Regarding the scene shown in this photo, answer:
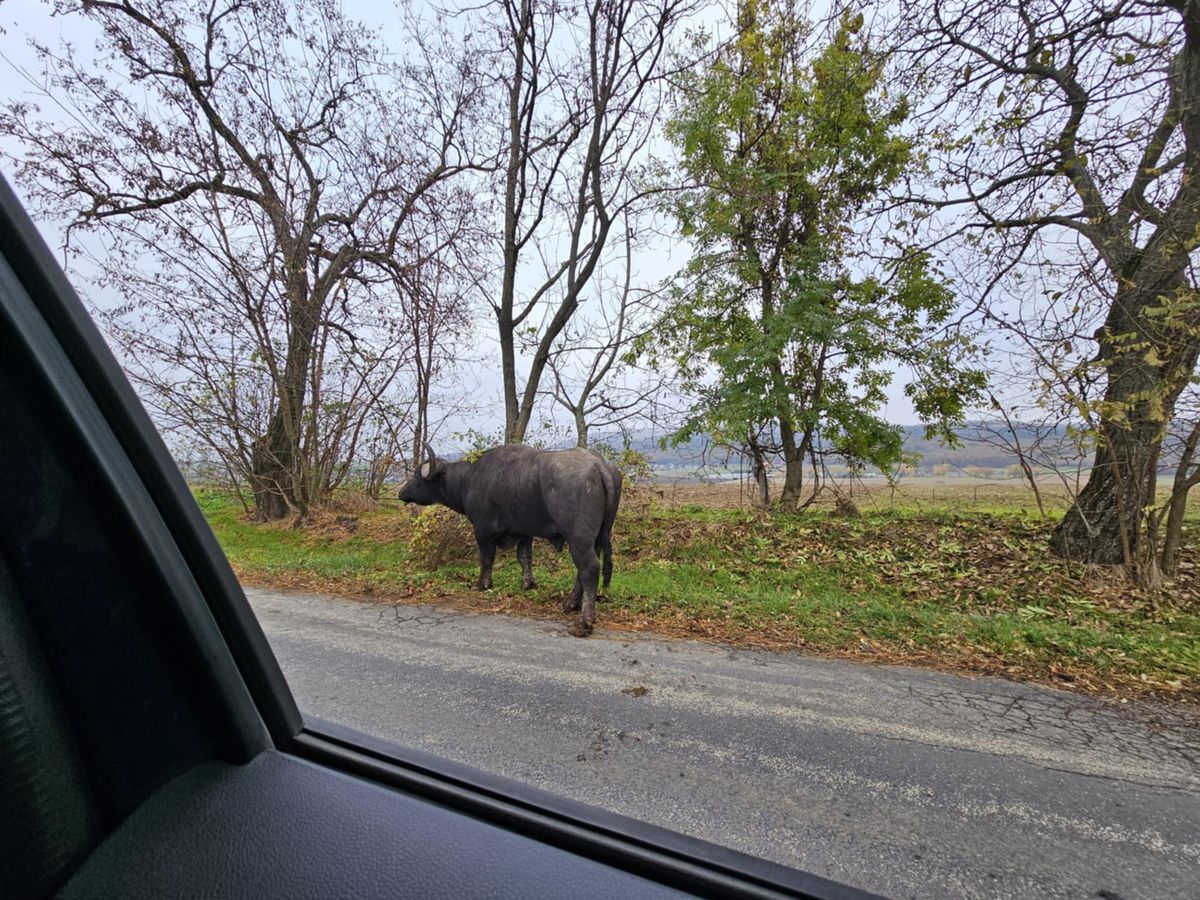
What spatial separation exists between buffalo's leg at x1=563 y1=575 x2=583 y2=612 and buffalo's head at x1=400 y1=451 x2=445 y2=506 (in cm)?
230

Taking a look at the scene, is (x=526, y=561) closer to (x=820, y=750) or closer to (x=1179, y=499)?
(x=820, y=750)

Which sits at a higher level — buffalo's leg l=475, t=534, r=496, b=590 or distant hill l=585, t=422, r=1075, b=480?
distant hill l=585, t=422, r=1075, b=480

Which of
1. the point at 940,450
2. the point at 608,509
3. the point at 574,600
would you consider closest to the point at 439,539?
the point at 574,600

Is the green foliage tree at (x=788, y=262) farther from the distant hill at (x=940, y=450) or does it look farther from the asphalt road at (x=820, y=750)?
the asphalt road at (x=820, y=750)

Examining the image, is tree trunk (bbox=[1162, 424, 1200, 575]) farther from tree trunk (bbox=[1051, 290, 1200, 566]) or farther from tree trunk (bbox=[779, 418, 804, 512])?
tree trunk (bbox=[779, 418, 804, 512])

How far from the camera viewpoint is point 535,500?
5387 mm

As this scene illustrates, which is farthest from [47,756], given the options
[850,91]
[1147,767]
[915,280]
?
[850,91]

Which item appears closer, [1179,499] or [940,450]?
[1179,499]

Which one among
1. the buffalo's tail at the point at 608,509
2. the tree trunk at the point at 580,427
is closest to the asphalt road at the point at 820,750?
the buffalo's tail at the point at 608,509

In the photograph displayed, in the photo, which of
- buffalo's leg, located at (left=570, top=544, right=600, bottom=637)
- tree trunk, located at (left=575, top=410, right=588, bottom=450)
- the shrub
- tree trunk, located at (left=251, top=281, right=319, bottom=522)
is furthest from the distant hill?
tree trunk, located at (left=251, top=281, right=319, bottom=522)

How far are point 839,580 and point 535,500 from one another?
370 cm

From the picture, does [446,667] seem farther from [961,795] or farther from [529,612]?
[961,795]

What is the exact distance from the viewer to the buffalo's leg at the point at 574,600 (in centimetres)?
512

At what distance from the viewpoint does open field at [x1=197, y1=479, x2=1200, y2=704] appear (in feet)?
12.5
